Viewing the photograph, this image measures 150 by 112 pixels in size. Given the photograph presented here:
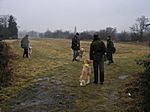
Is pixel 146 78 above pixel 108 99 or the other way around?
above

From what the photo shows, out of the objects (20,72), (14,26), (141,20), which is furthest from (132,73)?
(141,20)

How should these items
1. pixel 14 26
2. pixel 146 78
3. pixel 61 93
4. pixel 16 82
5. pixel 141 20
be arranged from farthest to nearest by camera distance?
pixel 141 20, pixel 14 26, pixel 16 82, pixel 61 93, pixel 146 78

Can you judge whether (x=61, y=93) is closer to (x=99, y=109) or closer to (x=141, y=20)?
(x=99, y=109)

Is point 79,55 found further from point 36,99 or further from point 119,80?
point 36,99

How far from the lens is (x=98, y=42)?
1614 centimetres

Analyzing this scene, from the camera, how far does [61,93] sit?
47.4 ft

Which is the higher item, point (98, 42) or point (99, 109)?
point (98, 42)

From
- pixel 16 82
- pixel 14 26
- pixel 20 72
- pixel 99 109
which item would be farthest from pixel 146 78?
pixel 14 26

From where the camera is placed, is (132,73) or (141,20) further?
(141,20)

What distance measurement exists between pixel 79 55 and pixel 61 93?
12.2m

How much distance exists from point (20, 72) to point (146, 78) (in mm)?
10211

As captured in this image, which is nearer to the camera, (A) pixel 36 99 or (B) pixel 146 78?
(B) pixel 146 78

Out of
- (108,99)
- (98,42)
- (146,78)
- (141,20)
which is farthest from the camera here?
(141,20)

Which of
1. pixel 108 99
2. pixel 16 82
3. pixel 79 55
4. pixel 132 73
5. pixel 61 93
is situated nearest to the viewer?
pixel 108 99
